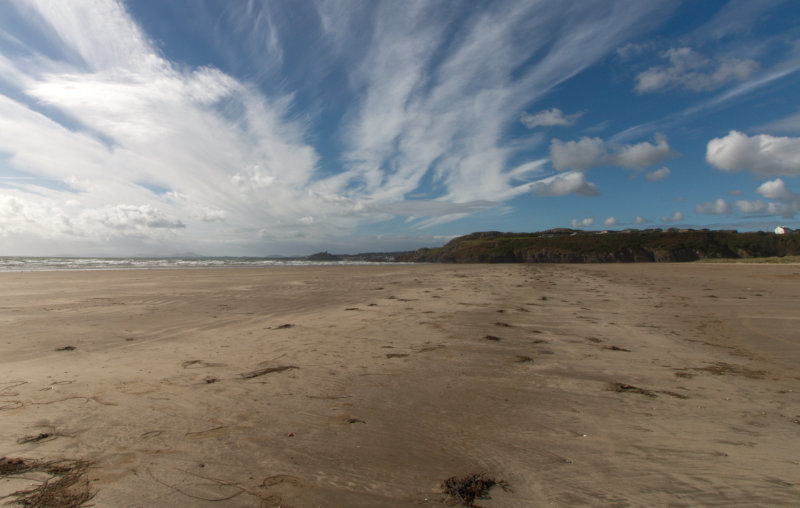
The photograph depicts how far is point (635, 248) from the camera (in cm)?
5984

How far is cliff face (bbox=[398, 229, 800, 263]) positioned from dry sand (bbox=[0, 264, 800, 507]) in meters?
56.7

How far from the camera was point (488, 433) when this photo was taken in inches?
143

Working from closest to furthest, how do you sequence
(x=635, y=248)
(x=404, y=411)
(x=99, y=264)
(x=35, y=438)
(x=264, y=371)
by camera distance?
(x=35, y=438)
(x=404, y=411)
(x=264, y=371)
(x=99, y=264)
(x=635, y=248)

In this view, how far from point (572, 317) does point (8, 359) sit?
11891 mm

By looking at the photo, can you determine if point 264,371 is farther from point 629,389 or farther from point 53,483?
point 629,389

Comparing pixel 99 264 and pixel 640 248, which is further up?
pixel 640 248

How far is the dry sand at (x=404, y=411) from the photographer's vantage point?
2797 millimetres

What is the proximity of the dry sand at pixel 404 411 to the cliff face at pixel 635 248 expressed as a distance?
56728 mm

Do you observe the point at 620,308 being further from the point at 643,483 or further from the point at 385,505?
the point at 385,505

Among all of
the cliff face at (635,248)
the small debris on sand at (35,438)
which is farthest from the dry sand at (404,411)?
the cliff face at (635,248)

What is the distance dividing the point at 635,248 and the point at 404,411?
67868 mm

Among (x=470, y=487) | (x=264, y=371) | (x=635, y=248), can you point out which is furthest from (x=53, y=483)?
(x=635, y=248)

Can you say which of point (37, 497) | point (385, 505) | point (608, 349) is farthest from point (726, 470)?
point (37, 497)

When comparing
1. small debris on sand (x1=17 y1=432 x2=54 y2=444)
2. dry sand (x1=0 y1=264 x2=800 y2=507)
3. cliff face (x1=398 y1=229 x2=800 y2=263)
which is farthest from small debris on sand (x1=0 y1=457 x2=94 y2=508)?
cliff face (x1=398 y1=229 x2=800 y2=263)
